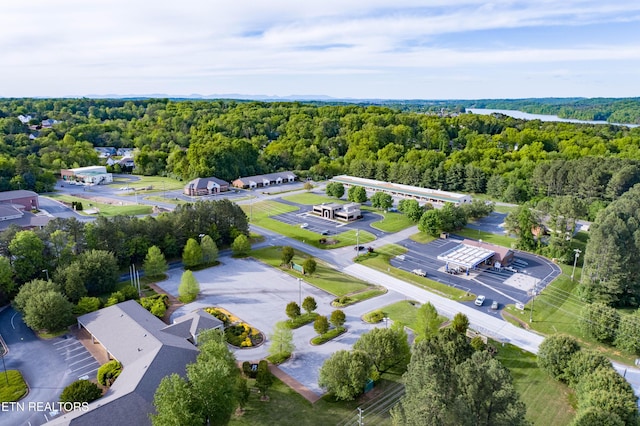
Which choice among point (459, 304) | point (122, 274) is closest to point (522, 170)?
point (459, 304)

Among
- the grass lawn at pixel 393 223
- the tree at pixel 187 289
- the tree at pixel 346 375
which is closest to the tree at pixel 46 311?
the tree at pixel 187 289

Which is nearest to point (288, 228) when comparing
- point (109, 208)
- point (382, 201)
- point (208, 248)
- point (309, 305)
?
point (208, 248)

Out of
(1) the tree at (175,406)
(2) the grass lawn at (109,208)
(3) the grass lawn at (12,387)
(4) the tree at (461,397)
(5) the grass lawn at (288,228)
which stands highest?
(4) the tree at (461,397)

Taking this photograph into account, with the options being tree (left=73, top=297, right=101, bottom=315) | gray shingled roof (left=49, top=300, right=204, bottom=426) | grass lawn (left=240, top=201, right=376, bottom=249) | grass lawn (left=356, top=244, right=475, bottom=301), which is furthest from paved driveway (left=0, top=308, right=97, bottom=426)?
grass lawn (left=240, top=201, right=376, bottom=249)

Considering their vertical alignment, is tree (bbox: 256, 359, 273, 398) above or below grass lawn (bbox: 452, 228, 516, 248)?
above

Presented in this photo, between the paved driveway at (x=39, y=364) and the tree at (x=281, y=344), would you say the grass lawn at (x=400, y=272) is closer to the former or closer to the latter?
the tree at (x=281, y=344)

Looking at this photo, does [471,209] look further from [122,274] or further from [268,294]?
[122,274]

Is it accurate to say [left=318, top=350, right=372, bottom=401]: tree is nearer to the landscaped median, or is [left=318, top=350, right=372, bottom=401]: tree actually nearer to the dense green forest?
the landscaped median
